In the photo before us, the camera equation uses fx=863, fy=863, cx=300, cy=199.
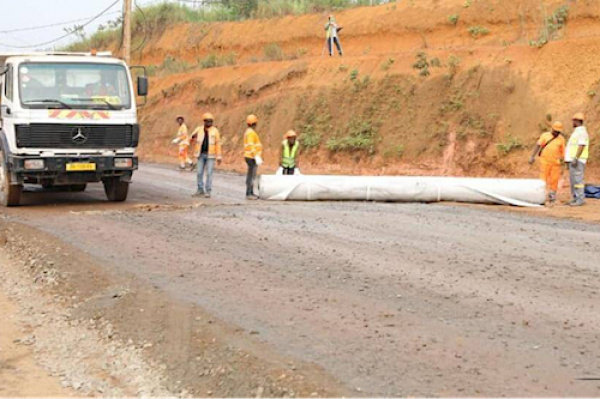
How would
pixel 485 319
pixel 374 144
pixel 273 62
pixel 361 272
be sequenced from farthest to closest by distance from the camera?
pixel 273 62
pixel 374 144
pixel 361 272
pixel 485 319

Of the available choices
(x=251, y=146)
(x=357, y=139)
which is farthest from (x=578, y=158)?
(x=357, y=139)

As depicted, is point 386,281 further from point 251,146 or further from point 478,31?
point 478,31

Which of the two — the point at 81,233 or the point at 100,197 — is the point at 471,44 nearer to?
the point at 100,197

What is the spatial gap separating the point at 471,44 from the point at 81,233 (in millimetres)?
22845

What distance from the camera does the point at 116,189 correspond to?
1753cm

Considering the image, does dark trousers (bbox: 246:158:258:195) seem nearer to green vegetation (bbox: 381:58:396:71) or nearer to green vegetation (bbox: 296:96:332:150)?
green vegetation (bbox: 296:96:332:150)

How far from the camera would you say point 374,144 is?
94.2ft

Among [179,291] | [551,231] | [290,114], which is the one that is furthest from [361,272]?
[290,114]

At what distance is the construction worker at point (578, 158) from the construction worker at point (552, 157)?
386 millimetres

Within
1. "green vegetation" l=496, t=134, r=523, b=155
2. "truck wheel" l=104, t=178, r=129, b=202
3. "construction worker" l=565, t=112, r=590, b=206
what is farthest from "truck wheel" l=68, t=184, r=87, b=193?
"green vegetation" l=496, t=134, r=523, b=155

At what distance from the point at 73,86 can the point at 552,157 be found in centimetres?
1019

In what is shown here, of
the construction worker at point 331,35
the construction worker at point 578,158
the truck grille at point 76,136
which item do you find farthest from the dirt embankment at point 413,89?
the truck grille at point 76,136

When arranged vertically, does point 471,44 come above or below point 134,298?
above

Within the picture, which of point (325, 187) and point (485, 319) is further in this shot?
point (325, 187)
